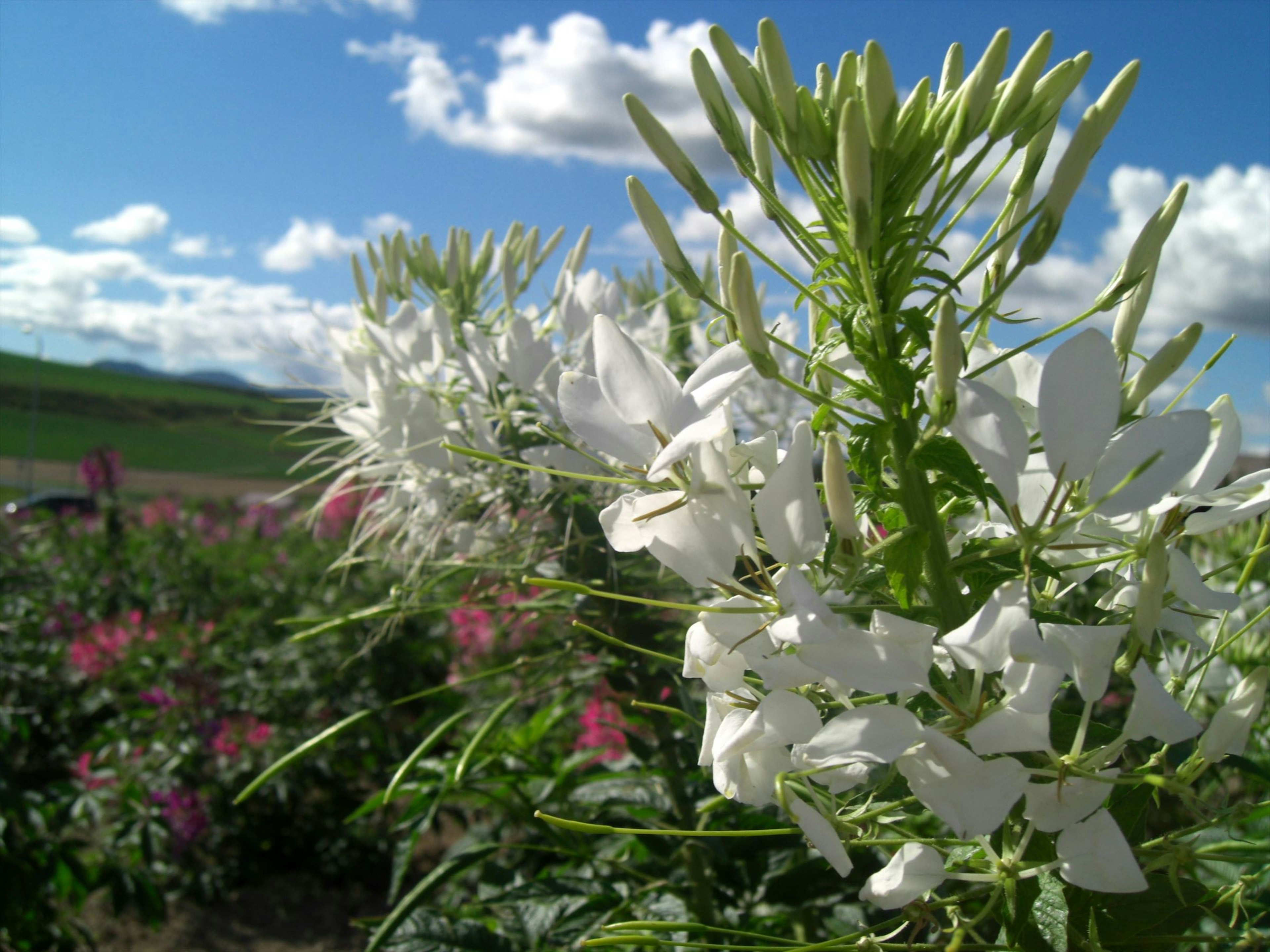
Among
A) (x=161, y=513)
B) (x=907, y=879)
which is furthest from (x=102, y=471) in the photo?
(x=907, y=879)

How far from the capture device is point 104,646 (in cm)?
368

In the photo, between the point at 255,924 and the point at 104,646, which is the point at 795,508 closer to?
the point at 255,924

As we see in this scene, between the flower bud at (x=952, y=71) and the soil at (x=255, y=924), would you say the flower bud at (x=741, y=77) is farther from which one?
the soil at (x=255, y=924)

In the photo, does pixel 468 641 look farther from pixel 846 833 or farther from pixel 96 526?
pixel 96 526

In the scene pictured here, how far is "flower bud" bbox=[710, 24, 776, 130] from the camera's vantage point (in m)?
0.67

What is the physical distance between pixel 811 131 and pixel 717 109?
0.10 meters

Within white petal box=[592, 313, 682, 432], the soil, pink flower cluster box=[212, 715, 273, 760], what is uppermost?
white petal box=[592, 313, 682, 432]

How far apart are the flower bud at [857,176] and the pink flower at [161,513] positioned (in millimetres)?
6090

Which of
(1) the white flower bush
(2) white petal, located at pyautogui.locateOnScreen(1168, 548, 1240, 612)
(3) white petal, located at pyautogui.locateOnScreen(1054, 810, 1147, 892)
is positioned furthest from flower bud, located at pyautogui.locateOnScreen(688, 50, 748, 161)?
(3) white petal, located at pyautogui.locateOnScreen(1054, 810, 1147, 892)

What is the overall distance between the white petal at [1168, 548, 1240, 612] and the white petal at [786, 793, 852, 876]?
0.99ft

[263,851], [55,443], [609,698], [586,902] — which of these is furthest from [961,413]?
[55,443]

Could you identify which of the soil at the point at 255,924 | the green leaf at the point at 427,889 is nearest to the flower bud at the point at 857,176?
the green leaf at the point at 427,889

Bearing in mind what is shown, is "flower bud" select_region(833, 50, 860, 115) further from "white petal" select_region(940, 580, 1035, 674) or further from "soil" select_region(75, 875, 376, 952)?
"soil" select_region(75, 875, 376, 952)

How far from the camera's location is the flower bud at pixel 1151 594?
0.53 m
